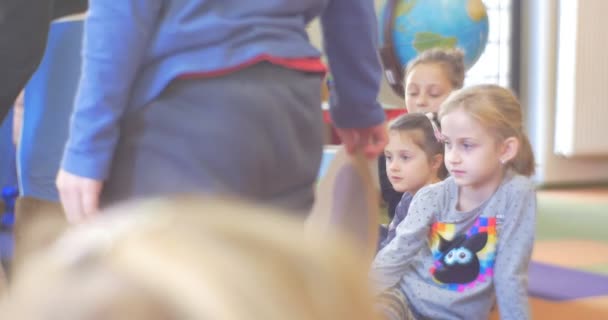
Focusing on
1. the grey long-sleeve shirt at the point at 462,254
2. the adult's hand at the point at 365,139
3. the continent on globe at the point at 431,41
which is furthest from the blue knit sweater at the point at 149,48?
the continent on globe at the point at 431,41

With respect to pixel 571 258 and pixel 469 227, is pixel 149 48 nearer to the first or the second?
pixel 469 227

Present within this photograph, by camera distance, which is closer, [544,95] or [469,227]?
[469,227]

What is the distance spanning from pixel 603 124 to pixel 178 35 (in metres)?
4.00

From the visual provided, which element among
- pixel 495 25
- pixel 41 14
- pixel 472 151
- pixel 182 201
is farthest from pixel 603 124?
pixel 182 201

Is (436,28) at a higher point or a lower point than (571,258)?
higher

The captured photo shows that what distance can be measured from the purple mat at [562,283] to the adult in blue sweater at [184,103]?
58.3 inches

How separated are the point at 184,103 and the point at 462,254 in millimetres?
976

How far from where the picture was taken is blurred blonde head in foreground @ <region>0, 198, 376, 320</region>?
0.27m

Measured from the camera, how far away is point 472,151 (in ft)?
5.81

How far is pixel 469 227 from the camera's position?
1746 mm

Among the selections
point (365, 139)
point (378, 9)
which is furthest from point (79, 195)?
point (378, 9)

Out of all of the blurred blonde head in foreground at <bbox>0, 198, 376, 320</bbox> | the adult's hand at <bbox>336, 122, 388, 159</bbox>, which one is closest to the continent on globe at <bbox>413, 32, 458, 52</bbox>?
the adult's hand at <bbox>336, 122, 388, 159</bbox>

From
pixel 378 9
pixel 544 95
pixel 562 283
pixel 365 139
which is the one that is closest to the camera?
pixel 365 139

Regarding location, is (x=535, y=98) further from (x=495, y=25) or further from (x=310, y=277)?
(x=310, y=277)
